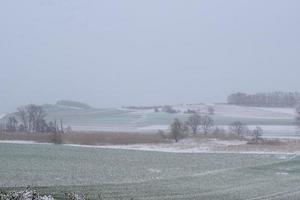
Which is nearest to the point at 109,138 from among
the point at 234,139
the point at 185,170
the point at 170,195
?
the point at 234,139

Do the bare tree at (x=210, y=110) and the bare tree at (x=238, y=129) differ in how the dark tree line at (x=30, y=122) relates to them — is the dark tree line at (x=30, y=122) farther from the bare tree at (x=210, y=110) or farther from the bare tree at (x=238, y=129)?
the bare tree at (x=210, y=110)

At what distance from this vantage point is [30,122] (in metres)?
74.3

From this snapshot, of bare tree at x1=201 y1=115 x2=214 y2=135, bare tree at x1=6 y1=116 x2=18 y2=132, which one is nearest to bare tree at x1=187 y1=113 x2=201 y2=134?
bare tree at x1=201 y1=115 x2=214 y2=135

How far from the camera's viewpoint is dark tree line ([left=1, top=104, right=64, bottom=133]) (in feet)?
226

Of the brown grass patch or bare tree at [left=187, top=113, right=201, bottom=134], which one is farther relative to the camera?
bare tree at [left=187, top=113, right=201, bottom=134]

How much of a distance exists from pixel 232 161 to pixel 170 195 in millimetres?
17062

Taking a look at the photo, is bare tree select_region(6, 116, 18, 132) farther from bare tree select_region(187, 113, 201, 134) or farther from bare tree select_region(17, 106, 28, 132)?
bare tree select_region(187, 113, 201, 134)

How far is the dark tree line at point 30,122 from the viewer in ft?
226

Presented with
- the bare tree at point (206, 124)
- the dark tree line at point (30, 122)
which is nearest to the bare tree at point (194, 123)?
the bare tree at point (206, 124)

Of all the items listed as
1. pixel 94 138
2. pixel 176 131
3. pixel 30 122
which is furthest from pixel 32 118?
pixel 176 131

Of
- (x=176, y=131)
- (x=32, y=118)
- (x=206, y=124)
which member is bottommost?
(x=176, y=131)

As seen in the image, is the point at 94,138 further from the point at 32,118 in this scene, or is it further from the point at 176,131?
the point at 32,118

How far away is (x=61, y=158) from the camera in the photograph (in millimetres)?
33812

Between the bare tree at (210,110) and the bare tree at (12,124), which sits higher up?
the bare tree at (210,110)
